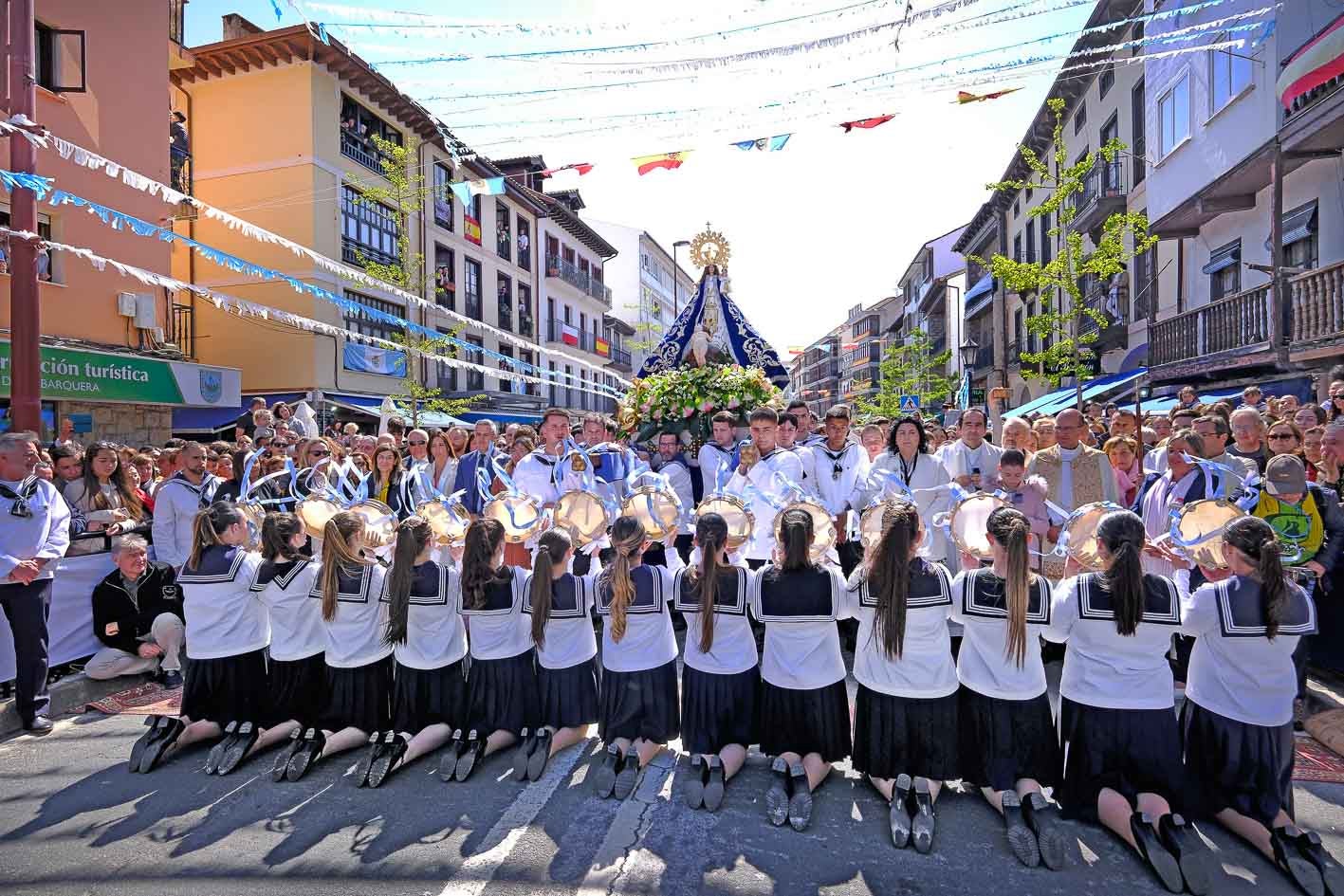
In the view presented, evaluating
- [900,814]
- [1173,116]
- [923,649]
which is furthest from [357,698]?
[1173,116]

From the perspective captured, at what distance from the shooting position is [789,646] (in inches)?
156

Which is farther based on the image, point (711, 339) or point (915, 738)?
point (711, 339)

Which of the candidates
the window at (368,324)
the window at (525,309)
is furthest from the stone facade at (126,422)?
the window at (525,309)

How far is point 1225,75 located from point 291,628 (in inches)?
607

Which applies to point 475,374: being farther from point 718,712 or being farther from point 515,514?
point 718,712

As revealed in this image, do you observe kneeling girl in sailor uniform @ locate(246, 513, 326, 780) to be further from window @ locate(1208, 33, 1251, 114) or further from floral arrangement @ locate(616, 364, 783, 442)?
window @ locate(1208, 33, 1251, 114)

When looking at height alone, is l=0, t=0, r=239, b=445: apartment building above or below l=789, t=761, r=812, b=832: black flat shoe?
above

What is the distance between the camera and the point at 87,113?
13.3 m

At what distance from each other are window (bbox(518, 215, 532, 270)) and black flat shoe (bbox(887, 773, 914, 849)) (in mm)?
30382

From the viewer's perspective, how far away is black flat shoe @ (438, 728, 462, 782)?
403 centimetres

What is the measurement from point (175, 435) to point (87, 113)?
21.1 feet

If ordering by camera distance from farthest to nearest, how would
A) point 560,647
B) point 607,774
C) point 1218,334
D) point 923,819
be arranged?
point 1218,334 < point 560,647 < point 607,774 < point 923,819

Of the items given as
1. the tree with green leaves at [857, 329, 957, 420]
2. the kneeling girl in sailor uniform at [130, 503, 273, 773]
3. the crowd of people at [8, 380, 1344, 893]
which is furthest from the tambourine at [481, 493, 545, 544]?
the tree with green leaves at [857, 329, 957, 420]

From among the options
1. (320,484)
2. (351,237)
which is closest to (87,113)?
(351,237)
